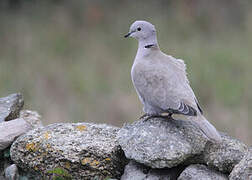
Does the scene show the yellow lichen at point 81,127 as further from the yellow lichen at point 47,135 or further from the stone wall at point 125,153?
the yellow lichen at point 47,135

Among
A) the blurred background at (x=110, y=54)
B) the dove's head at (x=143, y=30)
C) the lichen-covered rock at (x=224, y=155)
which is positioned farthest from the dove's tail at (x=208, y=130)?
the blurred background at (x=110, y=54)

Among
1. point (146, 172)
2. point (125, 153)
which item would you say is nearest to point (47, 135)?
point (125, 153)

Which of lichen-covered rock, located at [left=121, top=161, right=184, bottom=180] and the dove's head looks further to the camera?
the dove's head

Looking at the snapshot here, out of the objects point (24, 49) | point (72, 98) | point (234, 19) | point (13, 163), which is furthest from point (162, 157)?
point (234, 19)

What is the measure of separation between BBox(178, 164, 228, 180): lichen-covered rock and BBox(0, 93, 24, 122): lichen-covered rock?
2350 mm

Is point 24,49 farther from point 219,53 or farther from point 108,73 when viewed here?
point 219,53

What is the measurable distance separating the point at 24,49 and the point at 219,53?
4.79 meters

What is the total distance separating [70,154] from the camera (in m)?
5.55

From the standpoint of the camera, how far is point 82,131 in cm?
591

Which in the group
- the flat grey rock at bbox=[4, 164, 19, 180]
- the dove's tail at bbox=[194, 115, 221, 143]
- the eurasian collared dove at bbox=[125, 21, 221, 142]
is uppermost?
the eurasian collared dove at bbox=[125, 21, 221, 142]

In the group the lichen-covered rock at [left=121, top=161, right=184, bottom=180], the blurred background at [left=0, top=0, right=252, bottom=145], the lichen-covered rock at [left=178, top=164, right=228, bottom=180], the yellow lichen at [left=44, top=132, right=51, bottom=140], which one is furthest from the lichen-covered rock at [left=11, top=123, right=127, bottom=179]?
the blurred background at [left=0, top=0, right=252, bottom=145]

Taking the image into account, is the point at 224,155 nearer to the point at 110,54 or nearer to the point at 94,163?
the point at 94,163

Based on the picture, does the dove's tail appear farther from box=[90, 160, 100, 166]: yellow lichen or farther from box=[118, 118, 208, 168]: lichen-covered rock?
box=[90, 160, 100, 166]: yellow lichen

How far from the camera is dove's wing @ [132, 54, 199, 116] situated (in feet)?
18.2
